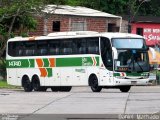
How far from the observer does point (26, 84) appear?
39.0 meters

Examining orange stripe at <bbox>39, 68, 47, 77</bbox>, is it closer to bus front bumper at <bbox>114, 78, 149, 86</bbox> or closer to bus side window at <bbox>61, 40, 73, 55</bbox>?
bus side window at <bbox>61, 40, 73, 55</bbox>

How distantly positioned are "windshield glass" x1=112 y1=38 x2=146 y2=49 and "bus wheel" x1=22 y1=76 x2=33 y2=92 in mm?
6919

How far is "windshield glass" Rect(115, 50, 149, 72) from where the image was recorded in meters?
34.1

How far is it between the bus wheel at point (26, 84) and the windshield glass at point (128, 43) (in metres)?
6.92

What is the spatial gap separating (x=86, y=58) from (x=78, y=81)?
5.21 ft

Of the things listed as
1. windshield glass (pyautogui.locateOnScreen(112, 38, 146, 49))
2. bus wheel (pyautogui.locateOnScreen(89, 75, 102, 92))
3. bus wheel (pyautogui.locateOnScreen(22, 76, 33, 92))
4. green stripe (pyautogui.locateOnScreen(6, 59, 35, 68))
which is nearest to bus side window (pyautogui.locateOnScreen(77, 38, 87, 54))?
bus wheel (pyautogui.locateOnScreen(89, 75, 102, 92))

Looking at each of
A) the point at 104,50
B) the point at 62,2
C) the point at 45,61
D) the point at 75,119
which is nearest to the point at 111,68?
the point at 104,50

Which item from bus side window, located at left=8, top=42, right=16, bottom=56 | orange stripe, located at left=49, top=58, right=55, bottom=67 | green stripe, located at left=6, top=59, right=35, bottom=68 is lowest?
green stripe, located at left=6, top=59, right=35, bottom=68

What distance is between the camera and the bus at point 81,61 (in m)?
34.1

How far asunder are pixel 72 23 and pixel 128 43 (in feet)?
98.1

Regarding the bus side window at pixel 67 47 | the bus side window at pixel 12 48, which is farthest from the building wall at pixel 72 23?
the bus side window at pixel 67 47

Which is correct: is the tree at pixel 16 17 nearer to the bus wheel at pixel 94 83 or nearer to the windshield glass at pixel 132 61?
the bus wheel at pixel 94 83

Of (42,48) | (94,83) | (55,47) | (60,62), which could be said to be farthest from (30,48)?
(94,83)

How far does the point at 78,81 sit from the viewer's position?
35.9 m
